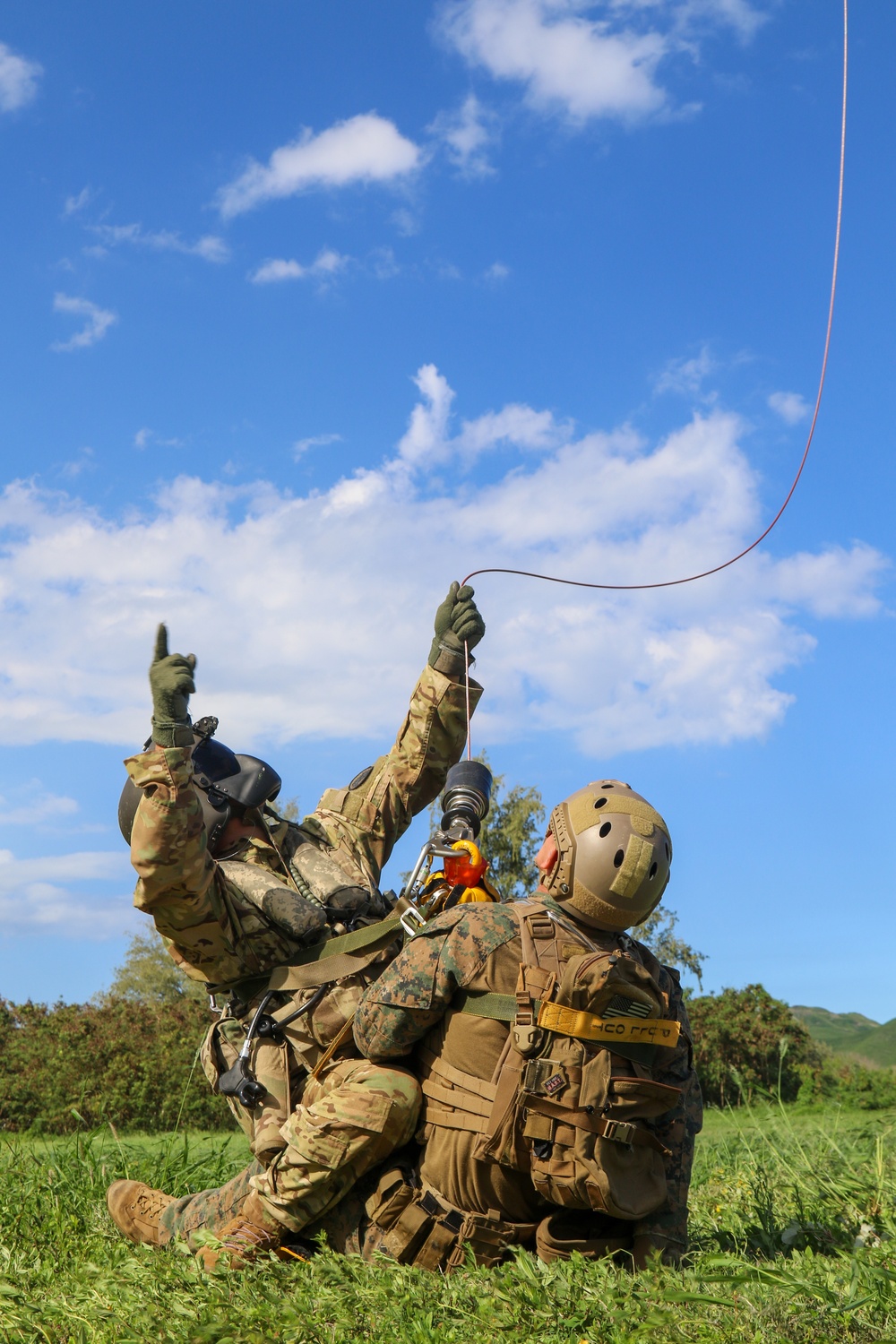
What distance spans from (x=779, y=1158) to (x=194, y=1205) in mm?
3620

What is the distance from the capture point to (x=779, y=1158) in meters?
7.01

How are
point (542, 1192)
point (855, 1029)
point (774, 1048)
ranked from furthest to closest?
1. point (855, 1029)
2. point (774, 1048)
3. point (542, 1192)

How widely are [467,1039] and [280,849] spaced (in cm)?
192

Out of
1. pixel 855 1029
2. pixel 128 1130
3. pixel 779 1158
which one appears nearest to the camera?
pixel 779 1158

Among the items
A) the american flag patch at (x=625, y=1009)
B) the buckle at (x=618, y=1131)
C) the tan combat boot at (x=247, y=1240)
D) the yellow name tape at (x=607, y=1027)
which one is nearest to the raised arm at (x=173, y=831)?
the tan combat boot at (x=247, y=1240)

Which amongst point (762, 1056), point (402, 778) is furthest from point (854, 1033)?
point (402, 778)

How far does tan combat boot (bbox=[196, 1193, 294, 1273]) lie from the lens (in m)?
4.55

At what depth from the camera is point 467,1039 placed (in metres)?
4.52

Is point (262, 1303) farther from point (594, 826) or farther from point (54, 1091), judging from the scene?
point (54, 1091)

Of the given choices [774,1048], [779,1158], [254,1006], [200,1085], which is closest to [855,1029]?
[774,1048]

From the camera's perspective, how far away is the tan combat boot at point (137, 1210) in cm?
540

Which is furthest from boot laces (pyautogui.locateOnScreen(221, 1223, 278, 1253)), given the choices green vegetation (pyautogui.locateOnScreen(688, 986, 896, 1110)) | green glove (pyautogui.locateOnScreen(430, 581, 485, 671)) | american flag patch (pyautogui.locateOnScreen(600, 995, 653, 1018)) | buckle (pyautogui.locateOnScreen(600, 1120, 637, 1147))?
green vegetation (pyautogui.locateOnScreen(688, 986, 896, 1110))

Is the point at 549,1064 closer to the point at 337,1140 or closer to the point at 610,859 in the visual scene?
the point at 610,859

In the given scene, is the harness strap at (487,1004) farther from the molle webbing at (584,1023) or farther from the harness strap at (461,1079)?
the harness strap at (461,1079)
